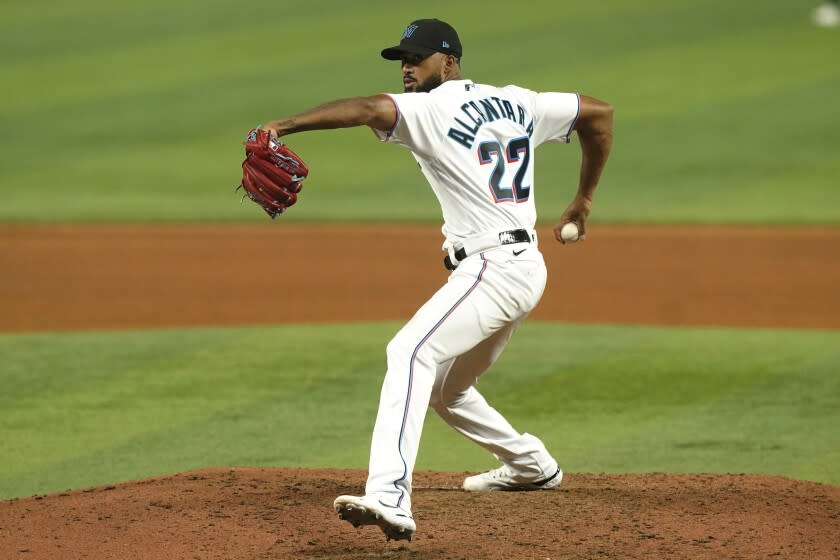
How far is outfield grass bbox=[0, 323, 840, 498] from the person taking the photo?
20.8ft

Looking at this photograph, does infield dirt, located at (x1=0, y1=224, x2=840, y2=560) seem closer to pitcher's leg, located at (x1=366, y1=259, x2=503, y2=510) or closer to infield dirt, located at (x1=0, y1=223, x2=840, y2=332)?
infield dirt, located at (x1=0, y1=223, x2=840, y2=332)

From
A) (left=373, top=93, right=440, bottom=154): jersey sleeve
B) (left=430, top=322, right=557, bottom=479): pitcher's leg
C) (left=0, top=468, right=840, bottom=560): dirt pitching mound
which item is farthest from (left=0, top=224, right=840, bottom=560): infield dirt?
(left=373, top=93, right=440, bottom=154): jersey sleeve

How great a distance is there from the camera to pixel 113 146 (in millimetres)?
16656

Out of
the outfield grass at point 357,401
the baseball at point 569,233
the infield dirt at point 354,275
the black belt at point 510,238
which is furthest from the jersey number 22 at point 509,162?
the infield dirt at point 354,275

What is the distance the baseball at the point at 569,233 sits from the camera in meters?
5.35

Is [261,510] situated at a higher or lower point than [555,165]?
lower

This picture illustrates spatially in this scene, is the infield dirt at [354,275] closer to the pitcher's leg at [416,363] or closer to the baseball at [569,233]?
the baseball at [569,233]

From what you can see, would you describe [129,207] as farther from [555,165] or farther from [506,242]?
[506,242]

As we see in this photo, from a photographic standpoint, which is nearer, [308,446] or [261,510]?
[261,510]

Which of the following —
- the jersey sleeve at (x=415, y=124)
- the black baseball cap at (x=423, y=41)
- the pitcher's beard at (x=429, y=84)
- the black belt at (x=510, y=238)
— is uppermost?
the black baseball cap at (x=423, y=41)

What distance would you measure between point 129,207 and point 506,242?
401 inches

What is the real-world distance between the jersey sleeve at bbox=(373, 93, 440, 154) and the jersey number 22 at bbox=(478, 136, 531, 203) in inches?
8.7

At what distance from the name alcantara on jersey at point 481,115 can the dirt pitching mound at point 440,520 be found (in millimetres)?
1468

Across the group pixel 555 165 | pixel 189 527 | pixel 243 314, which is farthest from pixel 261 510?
pixel 555 165
